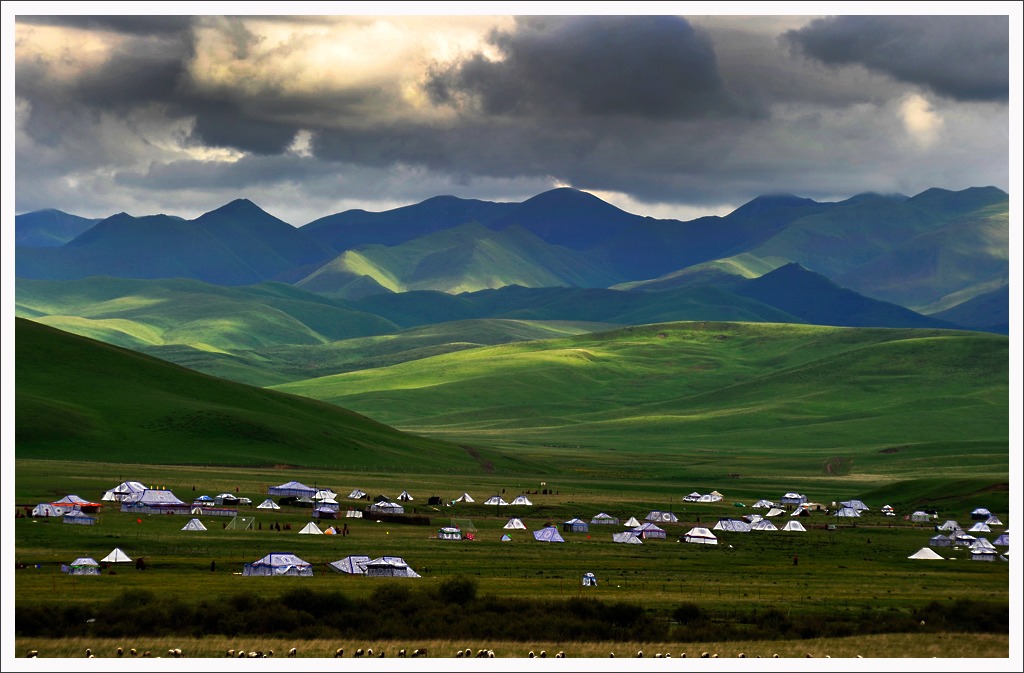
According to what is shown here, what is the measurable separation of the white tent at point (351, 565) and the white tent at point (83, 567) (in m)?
16.5

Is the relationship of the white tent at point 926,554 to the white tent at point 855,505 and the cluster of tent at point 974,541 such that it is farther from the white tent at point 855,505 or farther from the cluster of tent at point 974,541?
the white tent at point 855,505

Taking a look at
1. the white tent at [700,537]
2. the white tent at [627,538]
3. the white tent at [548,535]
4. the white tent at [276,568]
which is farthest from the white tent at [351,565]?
the white tent at [700,537]

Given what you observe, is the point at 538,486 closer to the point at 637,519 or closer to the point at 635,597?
the point at 637,519

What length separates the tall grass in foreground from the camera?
54969mm

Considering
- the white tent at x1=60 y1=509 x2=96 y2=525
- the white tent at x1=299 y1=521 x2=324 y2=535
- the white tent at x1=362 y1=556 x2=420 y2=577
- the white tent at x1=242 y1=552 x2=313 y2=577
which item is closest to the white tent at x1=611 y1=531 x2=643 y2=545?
the white tent at x1=299 y1=521 x2=324 y2=535

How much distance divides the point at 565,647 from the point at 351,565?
1149 inches

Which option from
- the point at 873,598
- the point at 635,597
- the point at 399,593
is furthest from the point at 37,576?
the point at 873,598

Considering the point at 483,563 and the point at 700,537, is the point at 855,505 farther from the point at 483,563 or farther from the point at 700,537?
the point at 483,563

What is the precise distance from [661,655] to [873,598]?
2660 cm

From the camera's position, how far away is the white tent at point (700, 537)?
113250 mm

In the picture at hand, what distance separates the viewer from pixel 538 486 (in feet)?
569

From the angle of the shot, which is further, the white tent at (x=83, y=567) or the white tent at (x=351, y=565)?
the white tent at (x=351, y=565)

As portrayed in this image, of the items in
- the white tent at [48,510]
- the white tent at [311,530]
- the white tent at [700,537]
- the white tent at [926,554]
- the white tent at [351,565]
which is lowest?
the white tent at [700,537]

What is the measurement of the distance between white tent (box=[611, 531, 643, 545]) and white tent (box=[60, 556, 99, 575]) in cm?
5075
